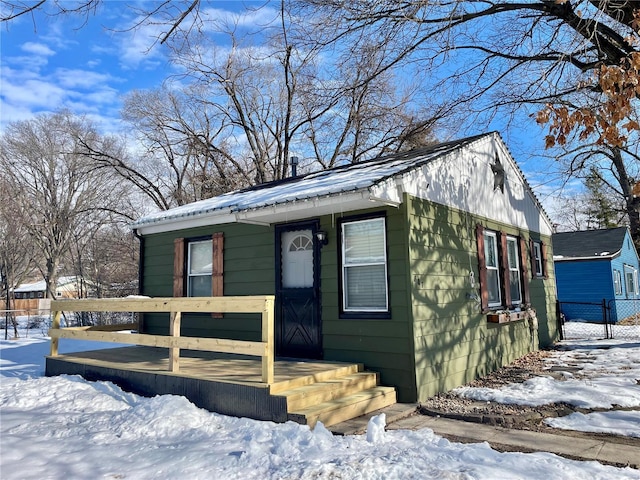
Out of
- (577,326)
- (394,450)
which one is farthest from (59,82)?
(577,326)

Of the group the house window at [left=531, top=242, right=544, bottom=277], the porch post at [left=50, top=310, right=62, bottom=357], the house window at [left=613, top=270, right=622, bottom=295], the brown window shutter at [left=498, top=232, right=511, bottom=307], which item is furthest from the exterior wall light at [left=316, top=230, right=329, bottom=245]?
the house window at [left=613, top=270, right=622, bottom=295]

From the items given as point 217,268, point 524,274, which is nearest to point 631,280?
point 524,274

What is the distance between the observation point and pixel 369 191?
4.93 metres

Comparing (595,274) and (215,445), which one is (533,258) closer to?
(215,445)

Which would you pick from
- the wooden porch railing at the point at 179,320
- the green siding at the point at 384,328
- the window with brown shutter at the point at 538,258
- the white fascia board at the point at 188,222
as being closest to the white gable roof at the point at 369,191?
the white fascia board at the point at 188,222

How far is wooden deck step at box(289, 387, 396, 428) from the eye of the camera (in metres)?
4.15

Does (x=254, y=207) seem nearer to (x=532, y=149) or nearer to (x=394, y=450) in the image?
(x=394, y=450)

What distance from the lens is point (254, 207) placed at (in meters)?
6.12

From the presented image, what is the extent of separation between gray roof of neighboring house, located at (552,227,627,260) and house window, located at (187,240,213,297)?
602 inches

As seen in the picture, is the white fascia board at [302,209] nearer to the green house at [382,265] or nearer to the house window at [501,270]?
the green house at [382,265]

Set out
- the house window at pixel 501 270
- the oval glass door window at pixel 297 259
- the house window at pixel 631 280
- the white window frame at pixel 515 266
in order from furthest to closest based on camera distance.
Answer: the house window at pixel 631 280, the white window frame at pixel 515 266, the house window at pixel 501 270, the oval glass door window at pixel 297 259

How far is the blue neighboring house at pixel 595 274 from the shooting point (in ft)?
55.9

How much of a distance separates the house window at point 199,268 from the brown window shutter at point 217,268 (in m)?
0.28

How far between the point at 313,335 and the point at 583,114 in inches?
171
